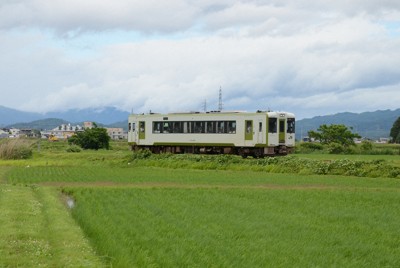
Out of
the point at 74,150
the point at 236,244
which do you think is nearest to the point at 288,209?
the point at 236,244

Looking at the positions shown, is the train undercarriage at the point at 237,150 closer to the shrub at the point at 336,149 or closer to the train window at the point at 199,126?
the train window at the point at 199,126

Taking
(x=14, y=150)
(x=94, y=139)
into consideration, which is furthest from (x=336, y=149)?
(x=14, y=150)

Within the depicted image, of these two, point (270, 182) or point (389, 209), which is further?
point (270, 182)

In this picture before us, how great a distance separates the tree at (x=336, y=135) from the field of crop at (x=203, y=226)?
35.8m

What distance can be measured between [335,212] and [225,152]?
23791 mm

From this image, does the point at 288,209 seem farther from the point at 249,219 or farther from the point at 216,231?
the point at 216,231

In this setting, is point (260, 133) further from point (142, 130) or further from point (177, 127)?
point (142, 130)

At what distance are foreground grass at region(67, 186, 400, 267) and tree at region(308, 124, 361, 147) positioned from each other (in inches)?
1597

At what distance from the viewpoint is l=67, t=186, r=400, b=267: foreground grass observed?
880 centimetres

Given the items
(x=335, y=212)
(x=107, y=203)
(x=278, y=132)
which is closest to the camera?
(x=335, y=212)

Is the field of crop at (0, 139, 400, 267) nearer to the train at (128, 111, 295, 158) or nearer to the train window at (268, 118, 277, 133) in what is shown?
the train window at (268, 118, 277, 133)

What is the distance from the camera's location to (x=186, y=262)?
840 cm

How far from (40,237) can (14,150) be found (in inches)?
1337

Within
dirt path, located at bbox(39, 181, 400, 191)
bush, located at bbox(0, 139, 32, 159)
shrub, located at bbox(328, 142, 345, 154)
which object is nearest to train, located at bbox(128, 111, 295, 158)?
bush, located at bbox(0, 139, 32, 159)
